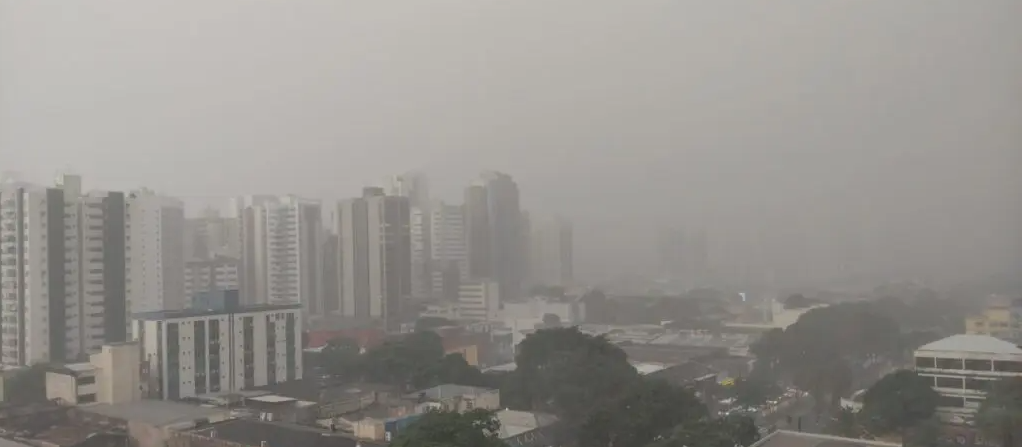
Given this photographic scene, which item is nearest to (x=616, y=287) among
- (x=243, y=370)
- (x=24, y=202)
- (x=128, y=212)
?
(x=243, y=370)

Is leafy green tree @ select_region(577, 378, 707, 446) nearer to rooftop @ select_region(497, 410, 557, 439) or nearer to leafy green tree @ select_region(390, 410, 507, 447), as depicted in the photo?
rooftop @ select_region(497, 410, 557, 439)

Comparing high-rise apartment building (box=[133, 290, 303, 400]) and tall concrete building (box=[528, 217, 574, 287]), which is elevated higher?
tall concrete building (box=[528, 217, 574, 287])

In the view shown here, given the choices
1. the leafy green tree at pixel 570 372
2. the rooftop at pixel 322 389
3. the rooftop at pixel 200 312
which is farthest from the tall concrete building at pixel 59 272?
the leafy green tree at pixel 570 372

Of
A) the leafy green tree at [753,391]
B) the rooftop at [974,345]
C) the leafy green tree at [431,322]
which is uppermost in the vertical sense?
the rooftop at [974,345]

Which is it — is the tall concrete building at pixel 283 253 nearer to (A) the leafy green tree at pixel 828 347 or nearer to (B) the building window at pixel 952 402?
(A) the leafy green tree at pixel 828 347

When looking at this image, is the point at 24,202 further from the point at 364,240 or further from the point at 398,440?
Result: the point at 398,440

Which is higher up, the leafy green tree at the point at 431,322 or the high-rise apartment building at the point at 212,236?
Answer: the high-rise apartment building at the point at 212,236

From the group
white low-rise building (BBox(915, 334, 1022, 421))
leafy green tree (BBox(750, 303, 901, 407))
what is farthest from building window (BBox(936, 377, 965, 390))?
leafy green tree (BBox(750, 303, 901, 407))
